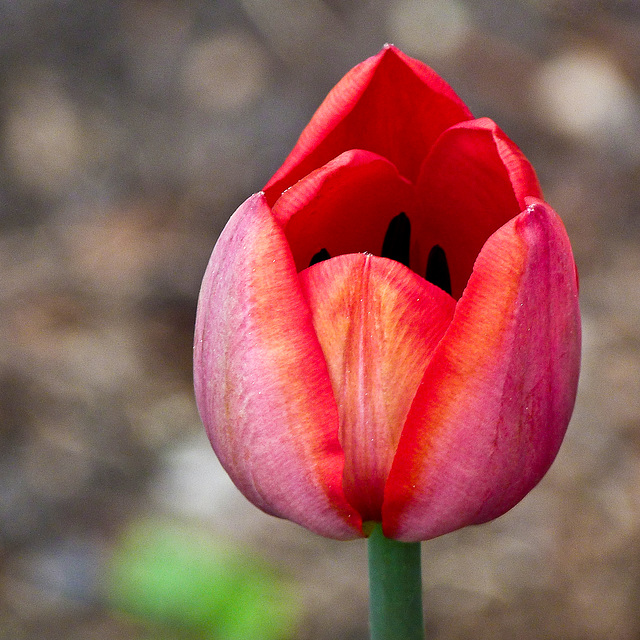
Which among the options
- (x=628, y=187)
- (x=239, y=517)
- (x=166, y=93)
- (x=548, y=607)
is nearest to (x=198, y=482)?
(x=239, y=517)

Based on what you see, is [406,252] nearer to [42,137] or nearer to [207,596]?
[207,596]

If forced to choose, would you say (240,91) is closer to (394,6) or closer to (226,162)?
(226,162)

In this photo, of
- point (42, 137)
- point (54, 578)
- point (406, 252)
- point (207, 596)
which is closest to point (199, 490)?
point (54, 578)

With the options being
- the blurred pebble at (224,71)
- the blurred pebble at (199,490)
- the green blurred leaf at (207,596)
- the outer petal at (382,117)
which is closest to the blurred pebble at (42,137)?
the blurred pebble at (224,71)

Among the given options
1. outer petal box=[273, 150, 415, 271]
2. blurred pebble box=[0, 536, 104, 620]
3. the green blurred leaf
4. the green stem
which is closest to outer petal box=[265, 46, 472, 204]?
outer petal box=[273, 150, 415, 271]

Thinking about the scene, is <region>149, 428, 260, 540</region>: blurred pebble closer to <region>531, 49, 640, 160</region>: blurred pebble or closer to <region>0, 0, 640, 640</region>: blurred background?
<region>0, 0, 640, 640</region>: blurred background

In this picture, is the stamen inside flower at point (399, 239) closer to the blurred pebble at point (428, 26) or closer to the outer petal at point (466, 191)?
the outer petal at point (466, 191)
